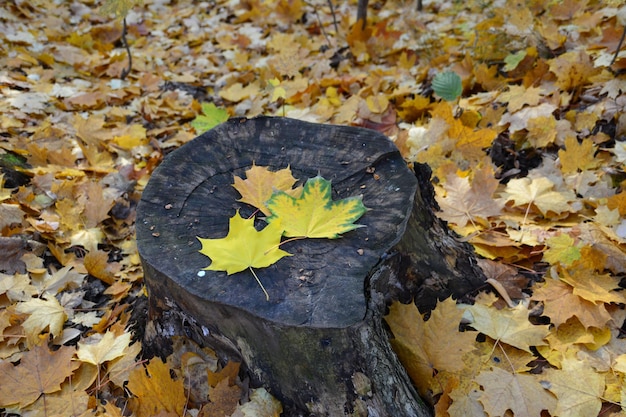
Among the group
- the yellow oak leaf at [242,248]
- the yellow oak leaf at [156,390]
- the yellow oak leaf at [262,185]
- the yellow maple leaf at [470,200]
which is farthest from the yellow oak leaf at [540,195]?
the yellow oak leaf at [156,390]

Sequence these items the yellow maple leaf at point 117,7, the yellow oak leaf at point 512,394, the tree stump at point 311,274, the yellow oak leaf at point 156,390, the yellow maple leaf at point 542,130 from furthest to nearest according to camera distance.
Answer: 1. the yellow maple leaf at point 117,7
2. the yellow maple leaf at point 542,130
3. the yellow oak leaf at point 156,390
4. the yellow oak leaf at point 512,394
5. the tree stump at point 311,274

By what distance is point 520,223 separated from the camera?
6.70 feet

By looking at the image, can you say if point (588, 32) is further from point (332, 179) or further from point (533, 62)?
point (332, 179)

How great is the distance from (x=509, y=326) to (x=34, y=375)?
1.46 m

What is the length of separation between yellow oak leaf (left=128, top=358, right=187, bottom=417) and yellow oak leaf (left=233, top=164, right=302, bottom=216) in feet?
1.78

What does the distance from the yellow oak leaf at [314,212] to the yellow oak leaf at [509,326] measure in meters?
0.53

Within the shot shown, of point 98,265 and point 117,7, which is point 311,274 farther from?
point 117,7

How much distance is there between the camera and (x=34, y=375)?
1.52m

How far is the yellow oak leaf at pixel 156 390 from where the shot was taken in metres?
1.45

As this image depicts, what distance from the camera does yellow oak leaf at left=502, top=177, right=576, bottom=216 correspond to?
2.02 m

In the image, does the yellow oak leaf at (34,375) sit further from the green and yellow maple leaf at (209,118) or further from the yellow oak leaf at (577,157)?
the yellow oak leaf at (577,157)

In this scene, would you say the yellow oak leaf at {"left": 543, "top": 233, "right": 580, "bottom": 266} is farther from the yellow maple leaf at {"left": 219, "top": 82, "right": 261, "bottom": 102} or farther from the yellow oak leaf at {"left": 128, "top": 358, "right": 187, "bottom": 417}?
the yellow maple leaf at {"left": 219, "top": 82, "right": 261, "bottom": 102}

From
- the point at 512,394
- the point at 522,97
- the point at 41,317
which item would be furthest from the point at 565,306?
the point at 41,317

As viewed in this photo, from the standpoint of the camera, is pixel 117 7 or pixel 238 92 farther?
pixel 238 92
